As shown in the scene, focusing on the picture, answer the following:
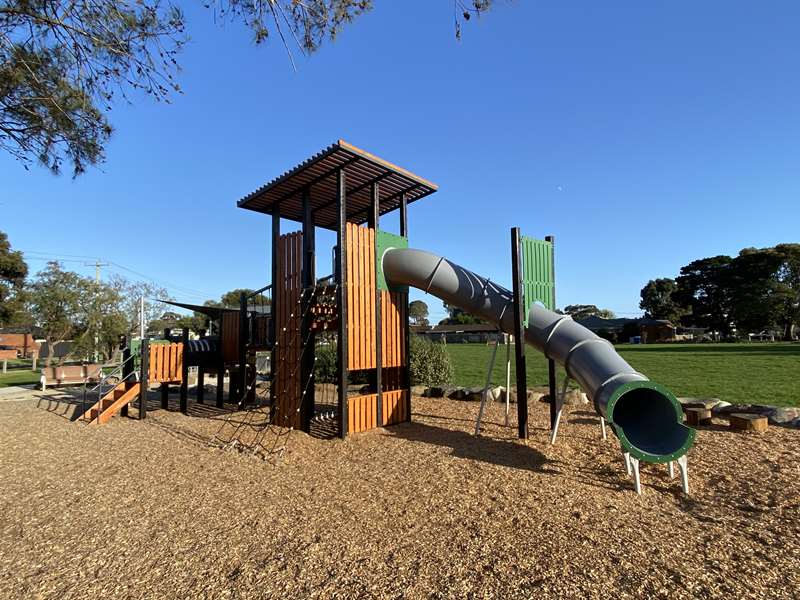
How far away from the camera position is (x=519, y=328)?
663cm

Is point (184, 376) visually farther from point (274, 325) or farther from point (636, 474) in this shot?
point (636, 474)

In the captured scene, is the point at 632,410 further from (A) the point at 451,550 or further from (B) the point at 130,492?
(B) the point at 130,492

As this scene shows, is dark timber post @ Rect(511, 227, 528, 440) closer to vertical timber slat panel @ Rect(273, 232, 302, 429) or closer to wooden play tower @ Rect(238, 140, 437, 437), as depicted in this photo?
wooden play tower @ Rect(238, 140, 437, 437)

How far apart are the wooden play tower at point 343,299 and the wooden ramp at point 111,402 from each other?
12.2 ft

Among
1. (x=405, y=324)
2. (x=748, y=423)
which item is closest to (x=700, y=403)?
(x=748, y=423)

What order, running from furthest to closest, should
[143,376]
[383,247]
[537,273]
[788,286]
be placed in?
[788,286] < [143,376] < [383,247] < [537,273]

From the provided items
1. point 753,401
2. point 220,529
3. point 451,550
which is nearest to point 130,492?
point 220,529

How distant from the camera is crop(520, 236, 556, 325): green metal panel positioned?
6.87 meters

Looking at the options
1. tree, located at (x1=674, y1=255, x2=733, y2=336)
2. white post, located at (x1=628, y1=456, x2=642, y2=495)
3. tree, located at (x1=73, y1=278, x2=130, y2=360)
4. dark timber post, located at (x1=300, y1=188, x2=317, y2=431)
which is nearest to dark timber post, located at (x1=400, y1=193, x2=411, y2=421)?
dark timber post, located at (x1=300, y1=188, x2=317, y2=431)

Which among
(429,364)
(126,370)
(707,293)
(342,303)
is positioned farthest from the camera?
(707,293)

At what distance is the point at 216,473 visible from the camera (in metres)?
5.66

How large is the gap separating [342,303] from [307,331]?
103cm

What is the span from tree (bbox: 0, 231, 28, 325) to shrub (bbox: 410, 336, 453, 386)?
102ft

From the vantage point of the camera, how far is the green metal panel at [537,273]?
6.87 metres
